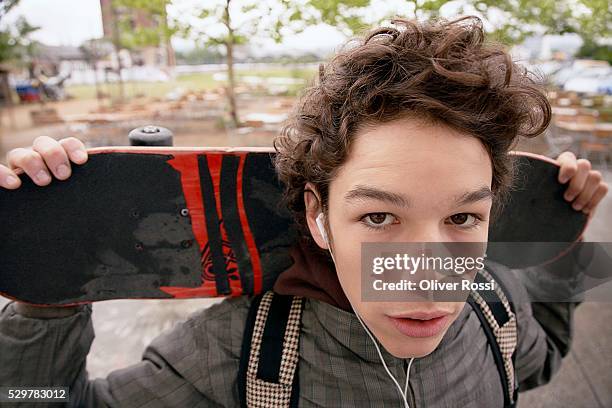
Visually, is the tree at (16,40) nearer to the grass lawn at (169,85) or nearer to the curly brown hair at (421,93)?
the grass lawn at (169,85)

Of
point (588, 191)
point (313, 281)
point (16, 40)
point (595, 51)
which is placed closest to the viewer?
point (313, 281)

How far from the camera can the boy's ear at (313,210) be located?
1.02 metres

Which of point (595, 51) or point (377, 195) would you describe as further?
point (595, 51)

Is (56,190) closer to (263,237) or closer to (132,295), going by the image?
(132,295)

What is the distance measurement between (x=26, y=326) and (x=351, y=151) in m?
0.86

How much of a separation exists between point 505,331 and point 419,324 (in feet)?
1.32

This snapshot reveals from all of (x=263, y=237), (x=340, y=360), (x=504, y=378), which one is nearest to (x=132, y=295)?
(x=263, y=237)

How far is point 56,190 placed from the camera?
40.3 inches

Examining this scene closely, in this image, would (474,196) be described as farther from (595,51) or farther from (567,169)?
(595,51)

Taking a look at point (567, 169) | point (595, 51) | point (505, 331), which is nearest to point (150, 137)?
point (505, 331)

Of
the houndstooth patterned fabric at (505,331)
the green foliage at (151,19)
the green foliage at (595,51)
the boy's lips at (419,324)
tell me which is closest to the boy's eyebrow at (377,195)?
the boy's lips at (419,324)

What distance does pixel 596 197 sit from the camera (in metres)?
A: 1.33

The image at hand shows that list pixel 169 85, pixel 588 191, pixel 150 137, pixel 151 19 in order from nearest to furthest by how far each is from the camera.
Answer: pixel 150 137
pixel 588 191
pixel 151 19
pixel 169 85

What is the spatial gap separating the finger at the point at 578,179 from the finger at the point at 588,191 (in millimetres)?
16
